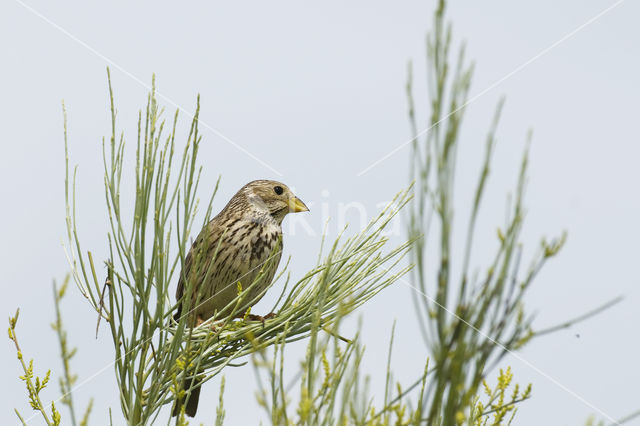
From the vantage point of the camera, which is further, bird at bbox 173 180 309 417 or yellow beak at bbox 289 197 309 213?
yellow beak at bbox 289 197 309 213

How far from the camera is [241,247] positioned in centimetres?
557

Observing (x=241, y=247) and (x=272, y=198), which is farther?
(x=272, y=198)

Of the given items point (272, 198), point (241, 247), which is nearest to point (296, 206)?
point (272, 198)

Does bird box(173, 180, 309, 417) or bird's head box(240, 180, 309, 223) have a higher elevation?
bird's head box(240, 180, 309, 223)

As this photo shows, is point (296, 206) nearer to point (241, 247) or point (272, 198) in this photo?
point (272, 198)

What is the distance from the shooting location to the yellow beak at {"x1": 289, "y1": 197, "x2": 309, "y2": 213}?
20.3 ft

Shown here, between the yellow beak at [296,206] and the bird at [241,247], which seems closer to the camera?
the bird at [241,247]

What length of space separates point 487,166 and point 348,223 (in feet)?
7.05

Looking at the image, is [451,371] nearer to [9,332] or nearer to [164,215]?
[164,215]

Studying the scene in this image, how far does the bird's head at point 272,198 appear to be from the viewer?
6.21 meters

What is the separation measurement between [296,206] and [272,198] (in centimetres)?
24

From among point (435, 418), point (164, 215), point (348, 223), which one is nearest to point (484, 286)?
point (435, 418)

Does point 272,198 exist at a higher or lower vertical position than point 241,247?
higher

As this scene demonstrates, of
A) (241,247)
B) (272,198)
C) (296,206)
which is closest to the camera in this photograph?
(241,247)
